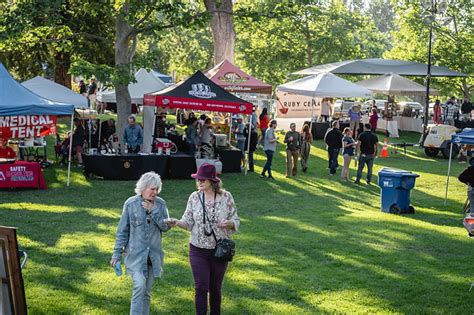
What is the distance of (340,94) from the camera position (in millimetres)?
29969

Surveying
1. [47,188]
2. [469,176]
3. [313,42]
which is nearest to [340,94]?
[47,188]

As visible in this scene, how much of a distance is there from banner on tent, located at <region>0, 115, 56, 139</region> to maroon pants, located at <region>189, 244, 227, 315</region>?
15560mm

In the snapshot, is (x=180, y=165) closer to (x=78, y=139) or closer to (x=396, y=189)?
(x=78, y=139)

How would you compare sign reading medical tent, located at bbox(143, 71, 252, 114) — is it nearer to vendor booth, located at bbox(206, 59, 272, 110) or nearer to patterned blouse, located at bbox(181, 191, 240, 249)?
vendor booth, located at bbox(206, 59, 272, 110)

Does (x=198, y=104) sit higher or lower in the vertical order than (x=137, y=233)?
higher

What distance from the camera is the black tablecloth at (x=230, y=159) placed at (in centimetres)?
2431

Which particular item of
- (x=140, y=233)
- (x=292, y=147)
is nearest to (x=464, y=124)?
(x=292, y=147)

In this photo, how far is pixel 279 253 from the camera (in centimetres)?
1274

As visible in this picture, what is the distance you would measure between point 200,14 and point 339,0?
36.1 meters

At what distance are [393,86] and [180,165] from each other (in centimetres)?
1563

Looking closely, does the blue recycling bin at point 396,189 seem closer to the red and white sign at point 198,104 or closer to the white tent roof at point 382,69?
the red and white sign at point 198,104

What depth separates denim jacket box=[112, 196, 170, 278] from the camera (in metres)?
7.92

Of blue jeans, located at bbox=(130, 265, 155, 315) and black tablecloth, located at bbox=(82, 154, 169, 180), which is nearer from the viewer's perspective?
blue jeans, located at bbox=(130, 265, 155, 315)

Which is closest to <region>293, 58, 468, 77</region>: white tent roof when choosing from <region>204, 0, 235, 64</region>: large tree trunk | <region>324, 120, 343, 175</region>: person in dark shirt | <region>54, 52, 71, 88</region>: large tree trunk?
<region>204, 0, 235, 64</region>: large tree trunk
